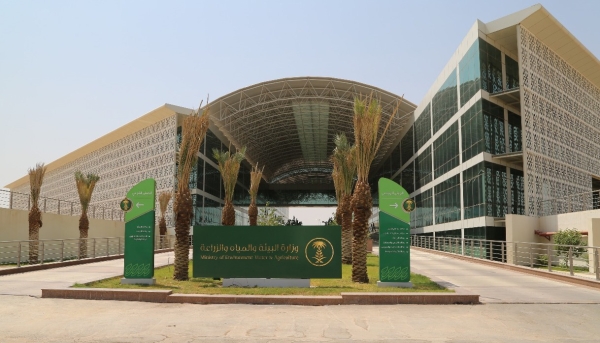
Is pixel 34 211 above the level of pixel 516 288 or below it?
above

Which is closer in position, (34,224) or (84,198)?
(34,224)

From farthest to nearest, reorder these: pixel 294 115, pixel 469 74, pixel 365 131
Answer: pixel 294 115 → pixel 469 74 → pixel 365 131

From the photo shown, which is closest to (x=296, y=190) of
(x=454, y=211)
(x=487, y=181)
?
(x=454, y=211)

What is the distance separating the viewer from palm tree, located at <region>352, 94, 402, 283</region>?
15109mm

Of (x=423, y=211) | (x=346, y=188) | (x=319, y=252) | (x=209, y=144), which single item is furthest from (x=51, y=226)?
(x=423, y=211)

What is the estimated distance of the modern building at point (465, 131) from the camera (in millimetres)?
31500

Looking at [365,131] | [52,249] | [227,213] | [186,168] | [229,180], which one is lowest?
[52,249]

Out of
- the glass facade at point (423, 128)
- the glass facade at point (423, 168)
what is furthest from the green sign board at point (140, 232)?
the glass facade at point (423, 168)

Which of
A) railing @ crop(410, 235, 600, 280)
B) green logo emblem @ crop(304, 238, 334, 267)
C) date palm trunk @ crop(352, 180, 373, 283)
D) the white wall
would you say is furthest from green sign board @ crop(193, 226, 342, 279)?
the white wall

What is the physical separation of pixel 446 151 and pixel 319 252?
28793 millimetres

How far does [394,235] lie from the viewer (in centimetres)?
1412

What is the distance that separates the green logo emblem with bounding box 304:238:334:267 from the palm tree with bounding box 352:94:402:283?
1.37 meters

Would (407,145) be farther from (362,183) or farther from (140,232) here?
(140,232)

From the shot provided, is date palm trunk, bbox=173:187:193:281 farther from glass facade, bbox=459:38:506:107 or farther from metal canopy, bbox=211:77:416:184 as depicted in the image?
metal canopy, bbox=211:77:416:184
